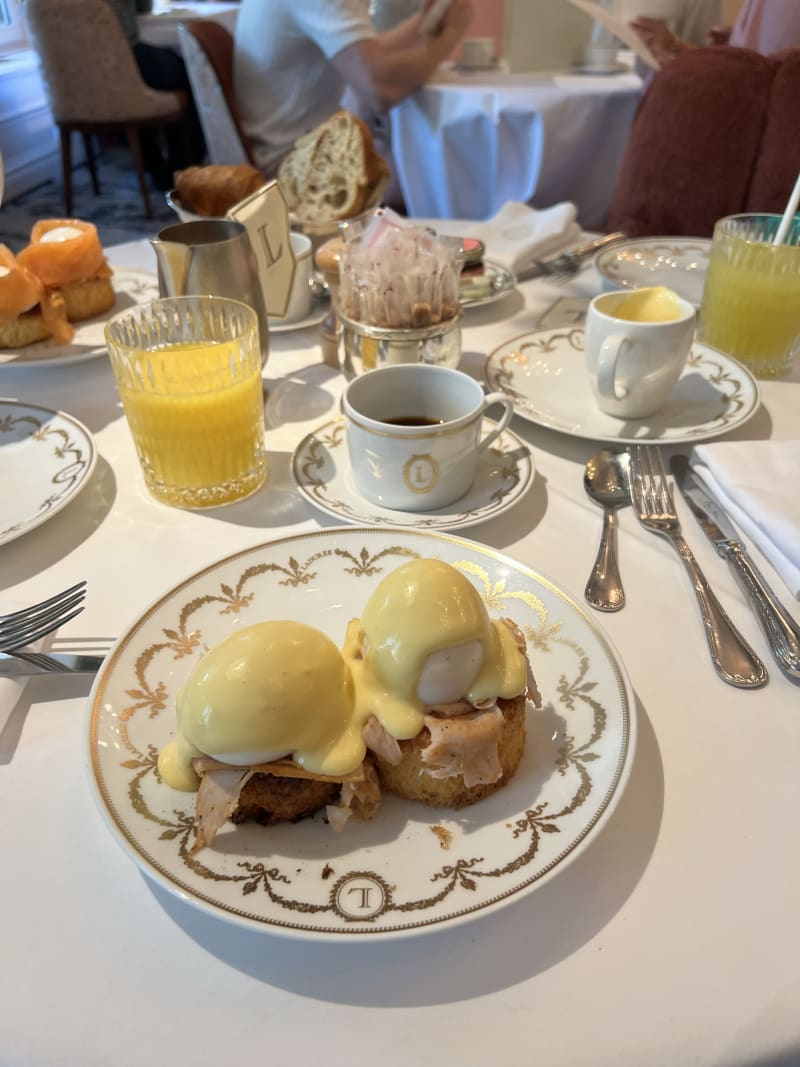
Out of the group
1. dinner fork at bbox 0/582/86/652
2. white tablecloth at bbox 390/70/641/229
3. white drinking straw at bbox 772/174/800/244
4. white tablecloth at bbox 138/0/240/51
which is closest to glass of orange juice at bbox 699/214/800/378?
white drinking straw at bbox 772/174/800/244

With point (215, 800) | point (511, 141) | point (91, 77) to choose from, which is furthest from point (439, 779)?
point (91, 77)

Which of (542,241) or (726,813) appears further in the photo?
(542,241)

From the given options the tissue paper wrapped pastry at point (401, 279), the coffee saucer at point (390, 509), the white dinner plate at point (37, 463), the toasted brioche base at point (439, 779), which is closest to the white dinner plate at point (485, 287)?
the tissue paper wrapped pastry at point (401, 279)

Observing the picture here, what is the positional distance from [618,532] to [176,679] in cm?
48

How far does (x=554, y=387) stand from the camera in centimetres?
104

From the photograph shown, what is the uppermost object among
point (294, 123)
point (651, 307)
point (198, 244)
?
point (198, 244)

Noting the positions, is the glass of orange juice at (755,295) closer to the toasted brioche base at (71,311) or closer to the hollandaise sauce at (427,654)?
the hollandaise sauce at (427,654)

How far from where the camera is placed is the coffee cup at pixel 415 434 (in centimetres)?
78

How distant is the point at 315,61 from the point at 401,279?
214 centimetres

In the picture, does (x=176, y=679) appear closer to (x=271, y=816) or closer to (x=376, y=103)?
(x=271, y=816)

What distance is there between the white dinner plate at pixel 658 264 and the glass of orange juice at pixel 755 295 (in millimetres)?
153

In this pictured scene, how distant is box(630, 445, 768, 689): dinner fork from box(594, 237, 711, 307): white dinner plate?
525 millimetres

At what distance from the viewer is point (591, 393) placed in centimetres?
103

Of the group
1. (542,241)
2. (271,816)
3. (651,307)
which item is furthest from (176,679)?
(542,241)
